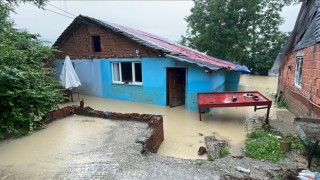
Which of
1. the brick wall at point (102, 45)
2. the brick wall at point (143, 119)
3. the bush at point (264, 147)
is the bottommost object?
the bush at point (264, 147)

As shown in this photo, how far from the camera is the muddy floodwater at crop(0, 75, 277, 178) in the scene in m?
4.27

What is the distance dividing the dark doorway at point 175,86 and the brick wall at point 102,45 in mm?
1277

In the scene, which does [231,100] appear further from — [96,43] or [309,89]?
[96,43]

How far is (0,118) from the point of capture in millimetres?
5035


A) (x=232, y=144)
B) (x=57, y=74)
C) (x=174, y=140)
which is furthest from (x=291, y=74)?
(x=57, y=74)

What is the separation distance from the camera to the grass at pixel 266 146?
4758 millimetres

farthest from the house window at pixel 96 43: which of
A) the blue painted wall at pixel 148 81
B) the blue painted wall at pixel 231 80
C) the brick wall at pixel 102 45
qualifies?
the blue painted wall at pixel 231 80

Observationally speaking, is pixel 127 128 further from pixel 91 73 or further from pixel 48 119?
pixel 91 73

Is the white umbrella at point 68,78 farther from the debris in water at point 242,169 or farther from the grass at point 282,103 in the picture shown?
the grass at point 282,103

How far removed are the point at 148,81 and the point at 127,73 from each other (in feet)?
5.58

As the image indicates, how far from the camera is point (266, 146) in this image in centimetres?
515

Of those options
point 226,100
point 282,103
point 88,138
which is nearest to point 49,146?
point 88,138

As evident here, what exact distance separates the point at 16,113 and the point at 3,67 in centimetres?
113

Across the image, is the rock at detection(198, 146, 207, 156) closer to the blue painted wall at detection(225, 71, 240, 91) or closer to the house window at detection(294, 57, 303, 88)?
the house window at detection(294, 57, 303, 88)
